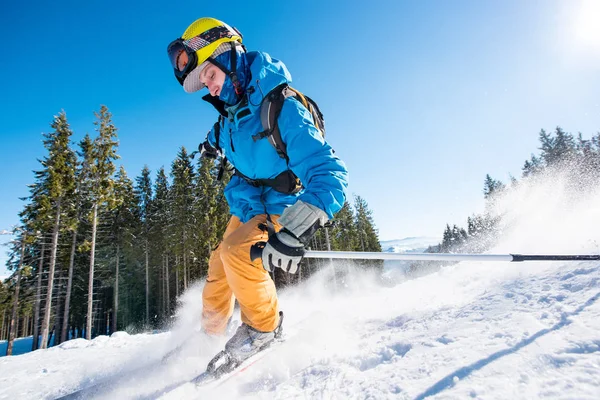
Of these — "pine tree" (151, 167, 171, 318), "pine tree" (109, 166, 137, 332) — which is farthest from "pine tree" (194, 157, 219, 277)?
"pine tree" (109, 166, 137, 332)

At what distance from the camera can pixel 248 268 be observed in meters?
2.80

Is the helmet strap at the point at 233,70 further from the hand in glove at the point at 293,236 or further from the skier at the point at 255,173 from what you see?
the hand in glove at the point at 293,236

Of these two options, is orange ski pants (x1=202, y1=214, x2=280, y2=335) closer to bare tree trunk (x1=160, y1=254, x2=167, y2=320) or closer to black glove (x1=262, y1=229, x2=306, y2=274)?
black glove (x1=262, y1=229, x2=306, y2=274)

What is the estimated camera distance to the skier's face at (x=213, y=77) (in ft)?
10.1

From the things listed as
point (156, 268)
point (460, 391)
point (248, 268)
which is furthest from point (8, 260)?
point (460, 391)

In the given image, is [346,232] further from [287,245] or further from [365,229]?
[287,245]

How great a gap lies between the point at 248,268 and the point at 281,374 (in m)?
0.95

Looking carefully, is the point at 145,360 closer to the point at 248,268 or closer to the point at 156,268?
the point at 248,268

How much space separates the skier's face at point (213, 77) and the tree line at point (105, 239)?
50.8 feet

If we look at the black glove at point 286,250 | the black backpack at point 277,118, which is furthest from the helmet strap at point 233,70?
the black glove at point 286,250

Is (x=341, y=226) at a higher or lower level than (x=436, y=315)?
higher

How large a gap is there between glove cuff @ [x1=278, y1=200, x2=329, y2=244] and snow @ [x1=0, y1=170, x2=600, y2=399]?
3.46 ft

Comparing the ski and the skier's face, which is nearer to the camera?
the ski

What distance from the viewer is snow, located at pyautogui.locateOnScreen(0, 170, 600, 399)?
1.52m
